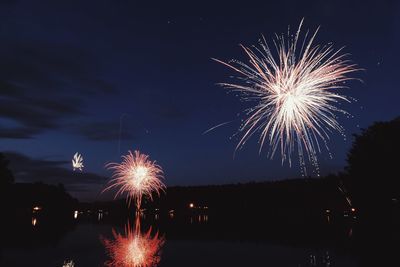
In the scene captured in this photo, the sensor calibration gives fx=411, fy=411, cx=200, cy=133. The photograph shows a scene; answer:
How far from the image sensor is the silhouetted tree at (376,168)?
54531 mm

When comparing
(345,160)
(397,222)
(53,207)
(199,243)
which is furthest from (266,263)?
(53,207)

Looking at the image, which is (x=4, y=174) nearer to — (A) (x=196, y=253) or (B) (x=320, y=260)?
(A) (x=196, y=253)

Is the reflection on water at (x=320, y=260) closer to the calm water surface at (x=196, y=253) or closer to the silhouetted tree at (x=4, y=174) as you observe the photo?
the calm water surface at (x=196, y=253)

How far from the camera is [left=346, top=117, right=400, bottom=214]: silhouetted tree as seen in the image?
179 ft

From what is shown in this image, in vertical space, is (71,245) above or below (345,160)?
below

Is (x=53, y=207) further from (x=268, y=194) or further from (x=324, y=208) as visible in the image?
(x=324, y=208)

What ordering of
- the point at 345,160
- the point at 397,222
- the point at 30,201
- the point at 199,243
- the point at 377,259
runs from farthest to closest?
1. the point at 30,201
2. the point at 345,160
3. the point at 397,222
4. the point at 199,243
5. the point at 377,259

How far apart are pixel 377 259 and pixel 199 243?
19.2 meters

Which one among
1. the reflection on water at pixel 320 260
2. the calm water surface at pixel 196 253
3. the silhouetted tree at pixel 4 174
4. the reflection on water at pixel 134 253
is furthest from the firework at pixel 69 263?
the silhouetted tree at pixel 4 174

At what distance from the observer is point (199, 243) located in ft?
144

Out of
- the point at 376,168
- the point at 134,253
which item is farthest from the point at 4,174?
the point at 376,168

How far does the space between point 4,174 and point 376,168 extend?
234 feet

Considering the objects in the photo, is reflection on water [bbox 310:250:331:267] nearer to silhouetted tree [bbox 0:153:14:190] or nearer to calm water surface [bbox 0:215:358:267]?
calm water surface [bbox 0:215:358:267]

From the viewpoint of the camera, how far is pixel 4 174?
85.5 m
